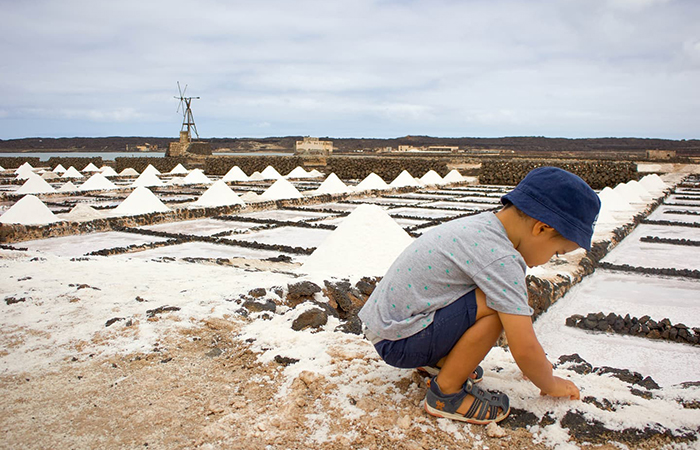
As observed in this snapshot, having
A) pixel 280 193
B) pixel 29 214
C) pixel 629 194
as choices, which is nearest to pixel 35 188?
pixel 29 214

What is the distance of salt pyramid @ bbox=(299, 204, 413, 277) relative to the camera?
167 inches

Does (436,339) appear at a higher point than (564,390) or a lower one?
higher

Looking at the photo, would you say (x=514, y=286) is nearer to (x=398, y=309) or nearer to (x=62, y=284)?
(x=398, y=309)

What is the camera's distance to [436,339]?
1475mm

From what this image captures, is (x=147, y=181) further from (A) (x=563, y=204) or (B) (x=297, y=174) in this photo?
(A) (x=563, y=204)

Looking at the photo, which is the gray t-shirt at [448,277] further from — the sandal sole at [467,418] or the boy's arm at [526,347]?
the sandal sole at [467,418]

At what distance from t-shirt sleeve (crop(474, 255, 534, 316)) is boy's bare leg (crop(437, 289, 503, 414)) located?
0.20 feet

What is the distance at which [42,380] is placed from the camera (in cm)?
185

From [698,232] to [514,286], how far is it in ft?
24.6

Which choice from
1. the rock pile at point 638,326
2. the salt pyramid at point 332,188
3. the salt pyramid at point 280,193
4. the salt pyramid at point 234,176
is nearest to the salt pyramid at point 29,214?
the salt pyramid at point 280,193

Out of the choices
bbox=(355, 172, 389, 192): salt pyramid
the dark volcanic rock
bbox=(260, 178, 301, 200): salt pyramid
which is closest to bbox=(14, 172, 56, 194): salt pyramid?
bbox=(260, 178, 301, 200): salt pyramid

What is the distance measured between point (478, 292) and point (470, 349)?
0.16 metres

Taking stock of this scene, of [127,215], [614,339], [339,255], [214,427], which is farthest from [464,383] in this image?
[127,215]

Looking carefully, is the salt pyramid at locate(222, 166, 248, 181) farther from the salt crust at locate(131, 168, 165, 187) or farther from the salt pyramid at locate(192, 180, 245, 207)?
the salt pyramid at locate(192, 180, 245, 207)
